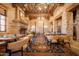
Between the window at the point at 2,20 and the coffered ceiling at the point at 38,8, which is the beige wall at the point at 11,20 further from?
the coffered ceiling at the point at 38,8

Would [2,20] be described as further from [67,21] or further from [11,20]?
[67,21]

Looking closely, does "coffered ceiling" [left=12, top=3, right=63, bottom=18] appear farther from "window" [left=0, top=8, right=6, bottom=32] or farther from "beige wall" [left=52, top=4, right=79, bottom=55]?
"window" [left=0, top=8, right=6, bottom=32]

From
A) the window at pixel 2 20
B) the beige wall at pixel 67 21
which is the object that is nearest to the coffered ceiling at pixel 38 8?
the beige wall at pixel 67 21

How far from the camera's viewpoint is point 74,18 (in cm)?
302

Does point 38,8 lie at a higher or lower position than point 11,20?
higher

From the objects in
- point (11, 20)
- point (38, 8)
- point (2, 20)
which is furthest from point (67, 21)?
point (2, 20)

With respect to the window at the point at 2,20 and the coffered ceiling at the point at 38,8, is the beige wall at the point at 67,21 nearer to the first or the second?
the coffered ceiling at the point at 38,8

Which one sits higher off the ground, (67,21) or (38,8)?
(38,8)

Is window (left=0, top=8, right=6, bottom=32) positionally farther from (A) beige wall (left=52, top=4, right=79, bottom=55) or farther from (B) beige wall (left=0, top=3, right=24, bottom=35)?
(A) beige wall (left=52, top=4, right=79, bottom=55)

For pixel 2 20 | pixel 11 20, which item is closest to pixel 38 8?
pixel 11 20

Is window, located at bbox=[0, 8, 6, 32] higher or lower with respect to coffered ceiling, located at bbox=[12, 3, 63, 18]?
lower

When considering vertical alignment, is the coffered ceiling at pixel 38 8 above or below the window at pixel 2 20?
above

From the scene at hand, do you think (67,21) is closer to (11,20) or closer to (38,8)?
(38,8)

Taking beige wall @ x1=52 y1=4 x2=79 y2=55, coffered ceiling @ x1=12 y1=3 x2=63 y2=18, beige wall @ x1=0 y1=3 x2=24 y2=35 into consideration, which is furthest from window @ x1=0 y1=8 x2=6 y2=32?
beige wall @ x1=52 y1=4 x2=79 y2=55
